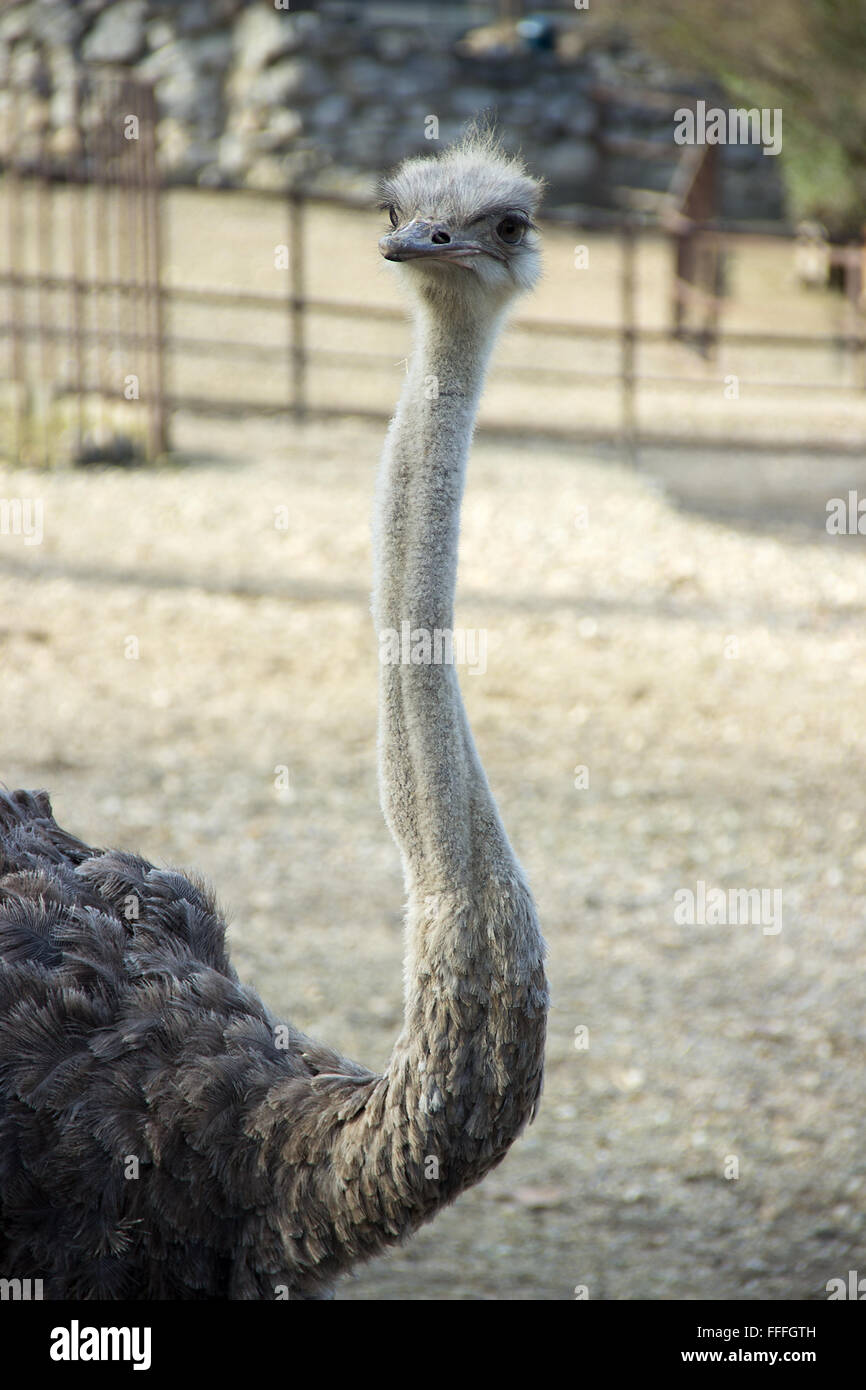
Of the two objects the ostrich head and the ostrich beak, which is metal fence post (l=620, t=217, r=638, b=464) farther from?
the ostrich beak

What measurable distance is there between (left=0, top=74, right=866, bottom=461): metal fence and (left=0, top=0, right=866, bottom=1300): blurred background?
0.13ft

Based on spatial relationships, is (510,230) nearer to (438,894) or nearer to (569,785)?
(438,894)

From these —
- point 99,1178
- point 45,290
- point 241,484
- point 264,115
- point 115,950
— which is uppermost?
point 264,115

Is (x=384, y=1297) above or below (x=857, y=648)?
below

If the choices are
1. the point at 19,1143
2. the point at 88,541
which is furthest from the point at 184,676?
the point at 19,1143

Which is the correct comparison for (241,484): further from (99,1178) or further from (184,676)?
(99,1178)

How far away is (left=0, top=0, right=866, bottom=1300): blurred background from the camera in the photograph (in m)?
3.68

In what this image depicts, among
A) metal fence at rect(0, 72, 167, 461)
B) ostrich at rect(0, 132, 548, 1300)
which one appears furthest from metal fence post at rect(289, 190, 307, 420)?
ostrich at rect(0, 132, 548, 1300)

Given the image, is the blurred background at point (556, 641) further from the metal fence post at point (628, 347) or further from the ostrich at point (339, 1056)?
the ostrich at point (339, 1056)

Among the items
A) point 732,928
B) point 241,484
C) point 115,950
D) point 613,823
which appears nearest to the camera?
point 115,950

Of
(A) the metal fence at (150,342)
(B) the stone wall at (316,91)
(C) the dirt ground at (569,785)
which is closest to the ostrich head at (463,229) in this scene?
(C) the dirt ground at (569,785)

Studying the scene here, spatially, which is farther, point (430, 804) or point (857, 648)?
point (857, 648)

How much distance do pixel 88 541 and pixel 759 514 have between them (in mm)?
3717

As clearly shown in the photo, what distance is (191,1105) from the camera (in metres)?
2.34
